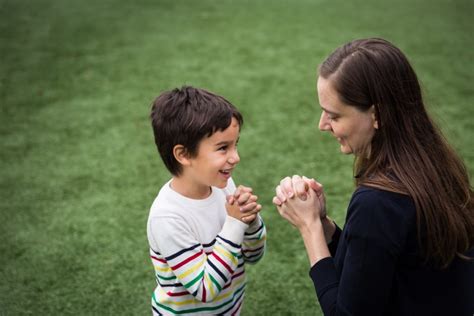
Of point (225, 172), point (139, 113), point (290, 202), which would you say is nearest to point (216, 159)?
point (225, 172)

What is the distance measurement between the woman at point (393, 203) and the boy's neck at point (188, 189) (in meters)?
0.44

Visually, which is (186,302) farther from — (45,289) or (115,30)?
(115,30)

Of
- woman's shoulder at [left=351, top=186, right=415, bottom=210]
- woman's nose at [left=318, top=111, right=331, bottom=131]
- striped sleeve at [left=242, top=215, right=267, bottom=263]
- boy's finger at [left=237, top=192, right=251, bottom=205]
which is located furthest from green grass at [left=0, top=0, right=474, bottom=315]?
woman's shoulder at [left=351, top=186, right=415, bottom=210]

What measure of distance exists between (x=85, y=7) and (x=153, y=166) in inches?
162

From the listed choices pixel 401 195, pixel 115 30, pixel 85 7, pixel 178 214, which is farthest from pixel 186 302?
pixel 85 7

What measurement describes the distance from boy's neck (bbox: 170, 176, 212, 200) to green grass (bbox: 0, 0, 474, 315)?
1094mm

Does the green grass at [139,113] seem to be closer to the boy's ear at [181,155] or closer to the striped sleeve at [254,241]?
the striped sleeve at [254,241]

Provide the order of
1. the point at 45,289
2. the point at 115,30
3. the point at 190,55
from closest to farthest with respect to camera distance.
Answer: the point at 45,289 < the point at 190,55 < the point at 115,30

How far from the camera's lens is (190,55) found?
5.99 meters

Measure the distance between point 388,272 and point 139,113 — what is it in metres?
3.54

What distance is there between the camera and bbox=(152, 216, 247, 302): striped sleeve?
1832mm

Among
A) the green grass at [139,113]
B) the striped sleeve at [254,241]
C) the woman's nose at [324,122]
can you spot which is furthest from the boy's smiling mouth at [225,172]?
the green grass at [139,113]

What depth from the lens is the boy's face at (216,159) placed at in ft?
6.20

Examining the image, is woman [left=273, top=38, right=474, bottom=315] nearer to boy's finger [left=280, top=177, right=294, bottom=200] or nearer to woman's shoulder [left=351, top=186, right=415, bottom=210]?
woman's shoulder [left=351, top=186, right=415, bottom=210]
